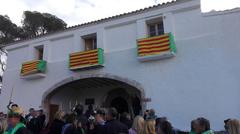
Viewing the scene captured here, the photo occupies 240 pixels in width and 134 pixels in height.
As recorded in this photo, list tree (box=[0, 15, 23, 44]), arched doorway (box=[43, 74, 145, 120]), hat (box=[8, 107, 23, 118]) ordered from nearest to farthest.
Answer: hat (box=[8, 107, 23, 118])
arched doorway (box=[43, 74, 145, 120])
tree (box=[0, 15, 23, 44])

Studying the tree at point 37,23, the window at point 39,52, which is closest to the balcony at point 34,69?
the window at point 39,52

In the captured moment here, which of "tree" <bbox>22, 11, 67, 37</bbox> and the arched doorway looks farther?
"tree" <bbox>22, 11, 67, 37</bbox>

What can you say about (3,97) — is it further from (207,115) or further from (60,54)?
(207,115)

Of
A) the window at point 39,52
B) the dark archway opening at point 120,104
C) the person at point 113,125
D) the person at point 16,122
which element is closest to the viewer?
the person at point 16,122

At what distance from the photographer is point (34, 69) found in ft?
41.2

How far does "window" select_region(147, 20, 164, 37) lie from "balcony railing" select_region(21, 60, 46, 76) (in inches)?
213

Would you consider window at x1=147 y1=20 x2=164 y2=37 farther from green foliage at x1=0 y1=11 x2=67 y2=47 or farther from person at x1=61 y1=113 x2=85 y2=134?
green foliage at x1=0 y1=11 x2=67 y2=47

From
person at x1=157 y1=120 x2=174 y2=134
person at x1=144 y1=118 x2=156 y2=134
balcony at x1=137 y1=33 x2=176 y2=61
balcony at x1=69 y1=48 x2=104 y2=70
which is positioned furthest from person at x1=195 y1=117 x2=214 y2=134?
balcony at x1=69 y1=48 x2=104 y2=70

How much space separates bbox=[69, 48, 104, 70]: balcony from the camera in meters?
11.1

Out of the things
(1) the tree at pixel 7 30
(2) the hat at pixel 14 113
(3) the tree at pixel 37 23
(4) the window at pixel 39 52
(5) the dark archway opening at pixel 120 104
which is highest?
(3) the tree at pixel 37 23

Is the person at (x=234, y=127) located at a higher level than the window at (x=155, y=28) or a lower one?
lower

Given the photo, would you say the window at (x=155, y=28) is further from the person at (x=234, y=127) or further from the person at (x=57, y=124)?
the person at (x=234, y=127)

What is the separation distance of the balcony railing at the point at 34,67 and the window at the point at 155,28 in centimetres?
542

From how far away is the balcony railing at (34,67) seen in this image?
492 inches
